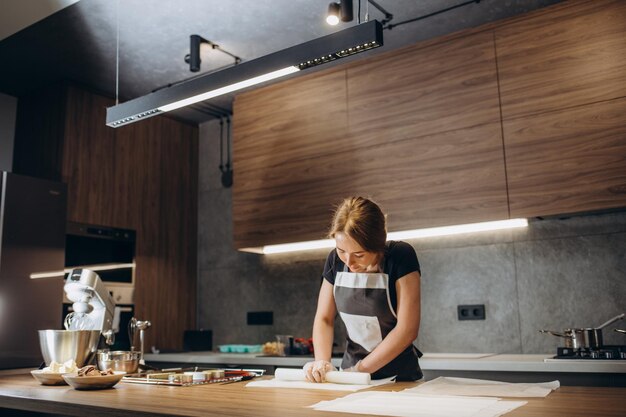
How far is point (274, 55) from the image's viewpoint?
2.21 m

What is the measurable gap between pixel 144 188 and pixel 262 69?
2207mm

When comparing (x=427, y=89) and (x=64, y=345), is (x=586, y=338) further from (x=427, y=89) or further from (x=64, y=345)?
(x=64, y=345)

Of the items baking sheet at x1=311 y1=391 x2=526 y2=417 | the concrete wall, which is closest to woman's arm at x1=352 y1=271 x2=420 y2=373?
baking sheet at x1=311 y1=391 x2=526 y2=417

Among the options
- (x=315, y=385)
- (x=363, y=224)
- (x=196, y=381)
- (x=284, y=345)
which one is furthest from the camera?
(x=284, y=345)

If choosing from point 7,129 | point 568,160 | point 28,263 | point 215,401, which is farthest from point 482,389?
point 7,129

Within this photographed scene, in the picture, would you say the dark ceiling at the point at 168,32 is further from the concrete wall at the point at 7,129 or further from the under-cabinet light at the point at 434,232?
the under-cabinet light at the point at 434,232

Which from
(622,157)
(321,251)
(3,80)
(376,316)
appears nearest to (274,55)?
(376,316)

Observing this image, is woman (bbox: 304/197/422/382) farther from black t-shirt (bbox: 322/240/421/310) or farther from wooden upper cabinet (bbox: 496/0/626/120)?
wooden upper cabinet (bbox: 496/0/626/120)

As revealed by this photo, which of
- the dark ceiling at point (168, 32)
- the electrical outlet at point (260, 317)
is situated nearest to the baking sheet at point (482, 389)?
the dark ceiling at point (168, 32)

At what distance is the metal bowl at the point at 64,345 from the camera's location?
2.15m

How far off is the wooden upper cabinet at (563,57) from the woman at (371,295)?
1207 millimetres

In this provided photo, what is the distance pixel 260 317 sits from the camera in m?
4.10

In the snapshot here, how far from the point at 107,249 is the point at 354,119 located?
181 cm

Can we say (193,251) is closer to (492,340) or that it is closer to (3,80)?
(3,80)
